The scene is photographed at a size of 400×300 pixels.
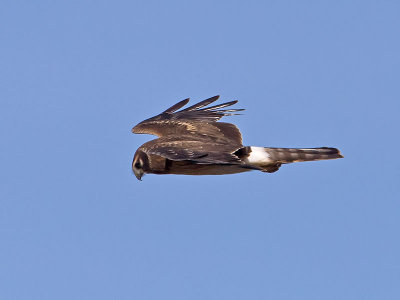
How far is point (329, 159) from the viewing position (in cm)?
1468

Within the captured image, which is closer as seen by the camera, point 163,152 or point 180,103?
point 163,152

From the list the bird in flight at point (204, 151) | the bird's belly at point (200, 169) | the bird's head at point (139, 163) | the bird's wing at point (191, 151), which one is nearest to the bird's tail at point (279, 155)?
the bird in flight at point (204, 151)

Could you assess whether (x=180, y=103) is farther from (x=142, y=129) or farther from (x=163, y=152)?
(x=163, y=152)

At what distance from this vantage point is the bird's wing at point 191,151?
40.4 ft

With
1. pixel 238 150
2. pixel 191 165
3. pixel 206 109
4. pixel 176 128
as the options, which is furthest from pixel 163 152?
pixel 206 109

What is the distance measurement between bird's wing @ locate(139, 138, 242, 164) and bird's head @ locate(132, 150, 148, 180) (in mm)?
138

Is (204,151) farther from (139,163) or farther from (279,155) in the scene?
(279,155)

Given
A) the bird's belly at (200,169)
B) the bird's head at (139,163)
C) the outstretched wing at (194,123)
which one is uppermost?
the outstretched wing at (194,123)

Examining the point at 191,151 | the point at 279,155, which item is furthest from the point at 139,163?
the point at 279,155

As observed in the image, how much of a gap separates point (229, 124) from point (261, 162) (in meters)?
1.70

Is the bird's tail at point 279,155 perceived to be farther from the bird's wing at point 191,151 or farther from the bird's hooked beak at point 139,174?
the bird's hooked beak at point 139,174

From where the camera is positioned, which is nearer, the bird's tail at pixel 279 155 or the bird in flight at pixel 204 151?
the bird in flight at pixel 204 151

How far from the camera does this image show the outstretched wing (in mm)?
15504

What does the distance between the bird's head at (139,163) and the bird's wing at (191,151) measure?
5.4 inches
